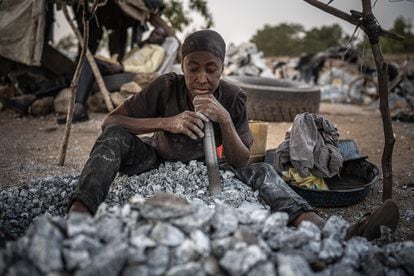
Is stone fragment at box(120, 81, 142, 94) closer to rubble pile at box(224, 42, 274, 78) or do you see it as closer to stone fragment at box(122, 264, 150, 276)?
rubble pile at box(224, 42, 274, 78)

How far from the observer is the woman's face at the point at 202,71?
240 cm

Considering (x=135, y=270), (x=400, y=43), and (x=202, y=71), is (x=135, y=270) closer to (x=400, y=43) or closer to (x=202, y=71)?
(x=202, y=71)

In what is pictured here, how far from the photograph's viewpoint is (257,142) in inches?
133

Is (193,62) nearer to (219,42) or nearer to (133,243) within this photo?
(219,42)

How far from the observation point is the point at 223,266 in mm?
1386

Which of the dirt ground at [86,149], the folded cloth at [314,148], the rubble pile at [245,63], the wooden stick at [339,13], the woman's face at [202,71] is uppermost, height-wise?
the rubble pile at [245,63]

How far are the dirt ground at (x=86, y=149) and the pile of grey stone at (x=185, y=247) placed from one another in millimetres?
721

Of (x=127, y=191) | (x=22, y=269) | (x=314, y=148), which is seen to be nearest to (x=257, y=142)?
(x=314, y=148)

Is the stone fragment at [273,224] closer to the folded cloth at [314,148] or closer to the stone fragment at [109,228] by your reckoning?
the stone fragment at [109,228]

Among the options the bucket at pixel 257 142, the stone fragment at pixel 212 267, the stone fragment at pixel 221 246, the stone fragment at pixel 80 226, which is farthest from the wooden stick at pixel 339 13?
the stone fragment at pixel 80 226

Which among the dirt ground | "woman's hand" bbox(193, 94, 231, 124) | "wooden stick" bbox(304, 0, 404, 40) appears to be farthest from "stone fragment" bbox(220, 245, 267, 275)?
"wooden stick" bbox(304, 0, 404, 40)

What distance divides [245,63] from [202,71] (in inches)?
326

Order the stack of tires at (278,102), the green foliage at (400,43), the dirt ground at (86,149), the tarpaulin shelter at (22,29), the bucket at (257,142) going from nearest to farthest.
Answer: the dirt ground at (86,149)
the bucket at (257,142)
the tarpaulin shelter at (22,29)
the stack of tires at (278,102)
the green foliage at (400,43)

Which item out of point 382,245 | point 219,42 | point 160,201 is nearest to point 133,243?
point 160,201
